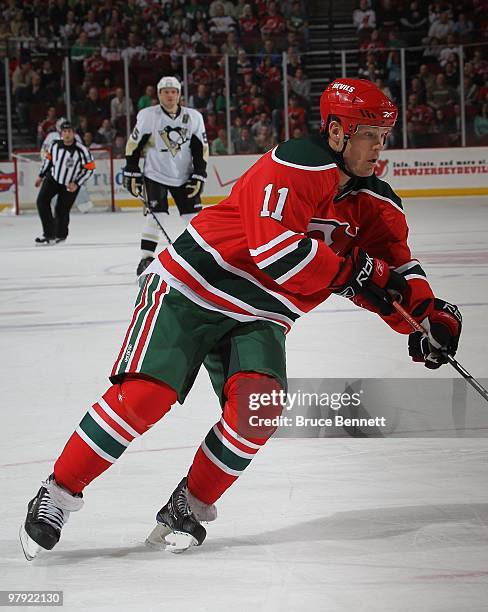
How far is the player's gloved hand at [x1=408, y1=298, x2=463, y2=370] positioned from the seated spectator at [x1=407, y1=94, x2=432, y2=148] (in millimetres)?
11960

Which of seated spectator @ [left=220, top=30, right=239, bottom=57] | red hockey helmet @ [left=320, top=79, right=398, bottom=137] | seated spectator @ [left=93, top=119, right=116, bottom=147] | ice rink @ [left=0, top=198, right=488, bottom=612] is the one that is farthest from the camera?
seated spectator @ [left=220, top=30, right=239, bottom=57]

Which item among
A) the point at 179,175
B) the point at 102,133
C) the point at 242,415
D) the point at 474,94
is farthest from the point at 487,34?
the point at 242,415

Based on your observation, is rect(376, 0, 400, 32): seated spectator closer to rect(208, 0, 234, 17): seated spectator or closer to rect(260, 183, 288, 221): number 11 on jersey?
rect(208, 0, 234, 17): seated spectator

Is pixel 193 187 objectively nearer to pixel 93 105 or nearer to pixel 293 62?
pixel 93 105

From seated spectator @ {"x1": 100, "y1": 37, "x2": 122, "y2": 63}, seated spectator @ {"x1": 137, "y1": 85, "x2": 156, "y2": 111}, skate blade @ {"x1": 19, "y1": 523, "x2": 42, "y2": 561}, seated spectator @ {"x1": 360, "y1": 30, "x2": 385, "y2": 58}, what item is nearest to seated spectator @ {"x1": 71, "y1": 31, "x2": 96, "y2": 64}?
seated spectator @ {"x1": 100, "y1": 37, "x2": 122, "y2": 63}

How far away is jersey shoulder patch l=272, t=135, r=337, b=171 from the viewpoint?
2.49 meters

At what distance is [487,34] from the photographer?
48.3ft

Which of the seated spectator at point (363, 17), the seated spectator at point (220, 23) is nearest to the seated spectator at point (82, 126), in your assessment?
the seated spectator at point (220, 23)

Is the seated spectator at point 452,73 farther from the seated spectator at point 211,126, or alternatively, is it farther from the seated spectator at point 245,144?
the seated spectator at point 211,126

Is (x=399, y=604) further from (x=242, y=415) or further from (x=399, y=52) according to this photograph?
(x=399, y=52)

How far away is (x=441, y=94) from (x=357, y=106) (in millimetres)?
12463

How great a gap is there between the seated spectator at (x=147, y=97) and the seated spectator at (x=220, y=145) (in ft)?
3.37

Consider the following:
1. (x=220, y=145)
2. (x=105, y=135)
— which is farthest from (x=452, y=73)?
(x=105, y=135)

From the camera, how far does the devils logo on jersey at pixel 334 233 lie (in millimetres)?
2654
